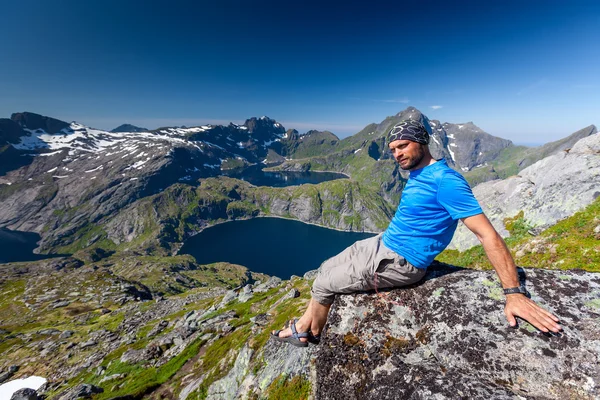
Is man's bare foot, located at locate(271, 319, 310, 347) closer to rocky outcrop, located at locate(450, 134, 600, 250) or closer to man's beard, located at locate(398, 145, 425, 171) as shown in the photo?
man's beard, located at locate(398, 145, 425, 171)

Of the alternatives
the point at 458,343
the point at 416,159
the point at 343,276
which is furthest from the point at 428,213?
the point at 458,343

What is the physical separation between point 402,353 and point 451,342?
1.15 metres

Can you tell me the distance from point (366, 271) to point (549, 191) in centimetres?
2326

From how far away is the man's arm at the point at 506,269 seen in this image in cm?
518

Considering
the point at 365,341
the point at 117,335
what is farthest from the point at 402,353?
the point at 117,335

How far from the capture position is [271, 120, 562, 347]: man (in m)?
5.40

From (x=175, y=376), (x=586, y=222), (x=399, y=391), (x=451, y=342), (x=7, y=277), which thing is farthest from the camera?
(x=7, y=277)

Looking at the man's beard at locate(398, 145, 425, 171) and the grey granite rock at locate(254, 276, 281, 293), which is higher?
the man's beard at locate(398, 145, 425, 171)

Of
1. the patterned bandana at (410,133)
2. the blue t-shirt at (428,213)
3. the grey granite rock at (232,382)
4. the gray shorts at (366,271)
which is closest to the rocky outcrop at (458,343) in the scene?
the gray shorts at (366,271)

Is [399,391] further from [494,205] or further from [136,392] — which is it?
[494,205]

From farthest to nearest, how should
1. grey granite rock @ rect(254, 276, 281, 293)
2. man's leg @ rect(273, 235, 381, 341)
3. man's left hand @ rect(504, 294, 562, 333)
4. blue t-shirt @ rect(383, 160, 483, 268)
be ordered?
grey granite rock @ rect(254, 276, 281, 293) < man's leg @ rect(273, 235, 381, 341) < blue t-shirt @ rect(383, 160, 483, 268) < man's left hand @ rect(504, 294, 562, 333)

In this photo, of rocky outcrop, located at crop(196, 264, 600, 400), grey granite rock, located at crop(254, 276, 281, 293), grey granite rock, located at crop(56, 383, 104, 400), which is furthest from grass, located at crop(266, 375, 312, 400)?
grey granite rock, located at crop(254, 276, 281, 293)

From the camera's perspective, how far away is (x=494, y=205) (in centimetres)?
2558

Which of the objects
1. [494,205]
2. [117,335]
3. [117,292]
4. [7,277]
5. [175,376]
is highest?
[494,205]
